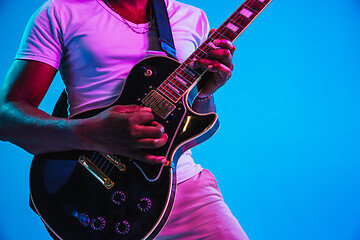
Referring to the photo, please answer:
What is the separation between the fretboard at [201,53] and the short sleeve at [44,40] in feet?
1.19

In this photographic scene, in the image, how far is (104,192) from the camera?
2.58 feet

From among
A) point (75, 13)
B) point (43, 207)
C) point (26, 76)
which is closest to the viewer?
point (43, 207)

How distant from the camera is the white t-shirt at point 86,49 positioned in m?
0.96

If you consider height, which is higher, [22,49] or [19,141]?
[22,49]

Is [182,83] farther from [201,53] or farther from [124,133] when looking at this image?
[124,133]

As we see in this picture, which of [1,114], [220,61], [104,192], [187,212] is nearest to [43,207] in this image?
[104,192]

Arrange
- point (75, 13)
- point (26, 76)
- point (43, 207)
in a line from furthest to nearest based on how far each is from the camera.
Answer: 1. point (75, 13)
2. point (26, 76)
3. point (43, 207)

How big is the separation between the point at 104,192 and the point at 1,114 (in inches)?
15.1

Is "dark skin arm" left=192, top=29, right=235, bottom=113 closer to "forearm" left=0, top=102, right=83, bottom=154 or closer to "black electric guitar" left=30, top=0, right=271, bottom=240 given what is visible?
"black electric guitar" left=30, top=0, right=271, bottom=240

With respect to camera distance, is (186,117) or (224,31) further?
(224,31)

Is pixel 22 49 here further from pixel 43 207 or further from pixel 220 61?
pixel 220 61

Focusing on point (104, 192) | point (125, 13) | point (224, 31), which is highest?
point (224, 31)

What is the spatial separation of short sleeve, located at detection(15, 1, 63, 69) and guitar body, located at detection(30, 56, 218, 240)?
0.79 ft

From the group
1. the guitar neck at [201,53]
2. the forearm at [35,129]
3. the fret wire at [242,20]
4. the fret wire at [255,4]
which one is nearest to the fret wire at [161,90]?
the guitar neck at [201,53]
